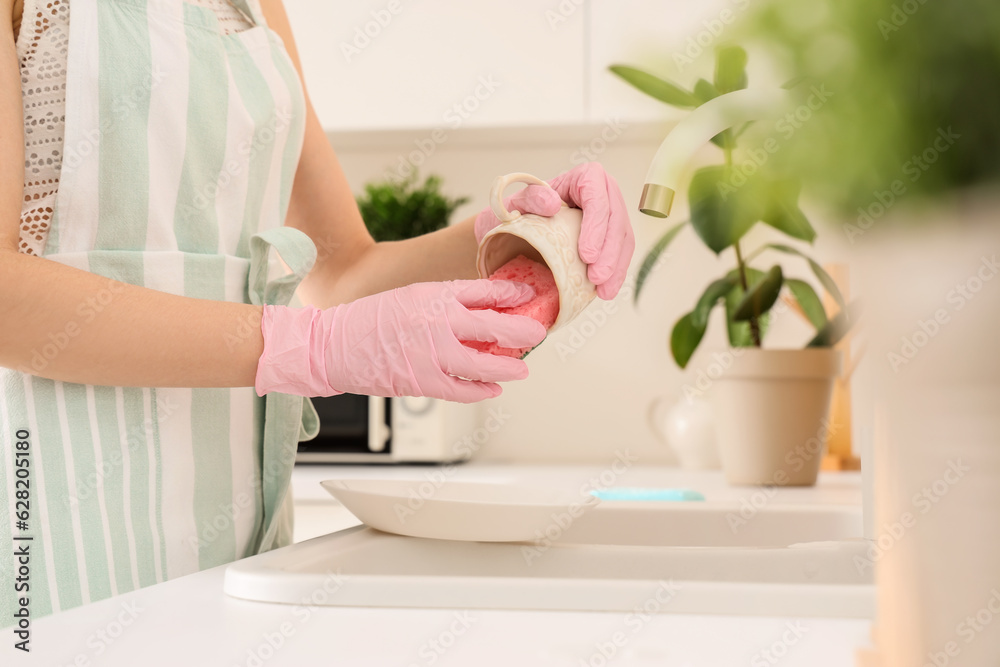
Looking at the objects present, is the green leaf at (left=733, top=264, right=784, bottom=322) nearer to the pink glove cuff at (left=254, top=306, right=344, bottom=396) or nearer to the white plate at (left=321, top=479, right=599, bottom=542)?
the white plate at (left=321, top=479, right=599, bottom=542)

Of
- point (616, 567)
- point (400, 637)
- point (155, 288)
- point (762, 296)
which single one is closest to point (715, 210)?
point (762, 296)

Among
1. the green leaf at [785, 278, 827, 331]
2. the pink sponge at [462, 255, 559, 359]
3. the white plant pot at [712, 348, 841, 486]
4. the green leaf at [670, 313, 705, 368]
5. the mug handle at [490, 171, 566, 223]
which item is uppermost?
the mug handle at [490, 171, 566, 223]

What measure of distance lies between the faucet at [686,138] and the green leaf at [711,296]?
1.02m

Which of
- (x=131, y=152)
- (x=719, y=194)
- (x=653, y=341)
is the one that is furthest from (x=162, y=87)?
(x=653, y=341)

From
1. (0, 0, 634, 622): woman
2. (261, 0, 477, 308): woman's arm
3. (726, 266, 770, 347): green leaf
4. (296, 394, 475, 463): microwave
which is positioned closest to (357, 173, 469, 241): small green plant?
(296, 394, 475, 463): microwave

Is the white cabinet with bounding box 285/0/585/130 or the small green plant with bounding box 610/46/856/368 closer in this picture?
the small green plant with bounding box 610/46/856/368

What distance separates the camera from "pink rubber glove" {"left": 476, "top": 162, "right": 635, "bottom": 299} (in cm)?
61

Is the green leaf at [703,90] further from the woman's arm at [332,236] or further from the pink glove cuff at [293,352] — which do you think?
the pink glove cuff at [293,352]

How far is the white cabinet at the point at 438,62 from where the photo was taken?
70.3 inches

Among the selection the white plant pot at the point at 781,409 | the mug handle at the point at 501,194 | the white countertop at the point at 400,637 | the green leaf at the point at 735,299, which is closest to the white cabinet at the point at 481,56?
the green leaf at the point at 735,299

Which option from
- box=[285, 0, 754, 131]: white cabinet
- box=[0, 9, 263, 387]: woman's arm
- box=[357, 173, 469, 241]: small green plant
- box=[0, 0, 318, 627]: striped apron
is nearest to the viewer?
box=[0, 9, 263, 387]: woman's arm

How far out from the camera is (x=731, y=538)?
90 centimetres

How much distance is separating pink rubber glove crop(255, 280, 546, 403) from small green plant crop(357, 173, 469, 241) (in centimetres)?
129

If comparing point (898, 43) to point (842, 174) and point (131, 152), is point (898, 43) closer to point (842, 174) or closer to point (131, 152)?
point (842, 174)
